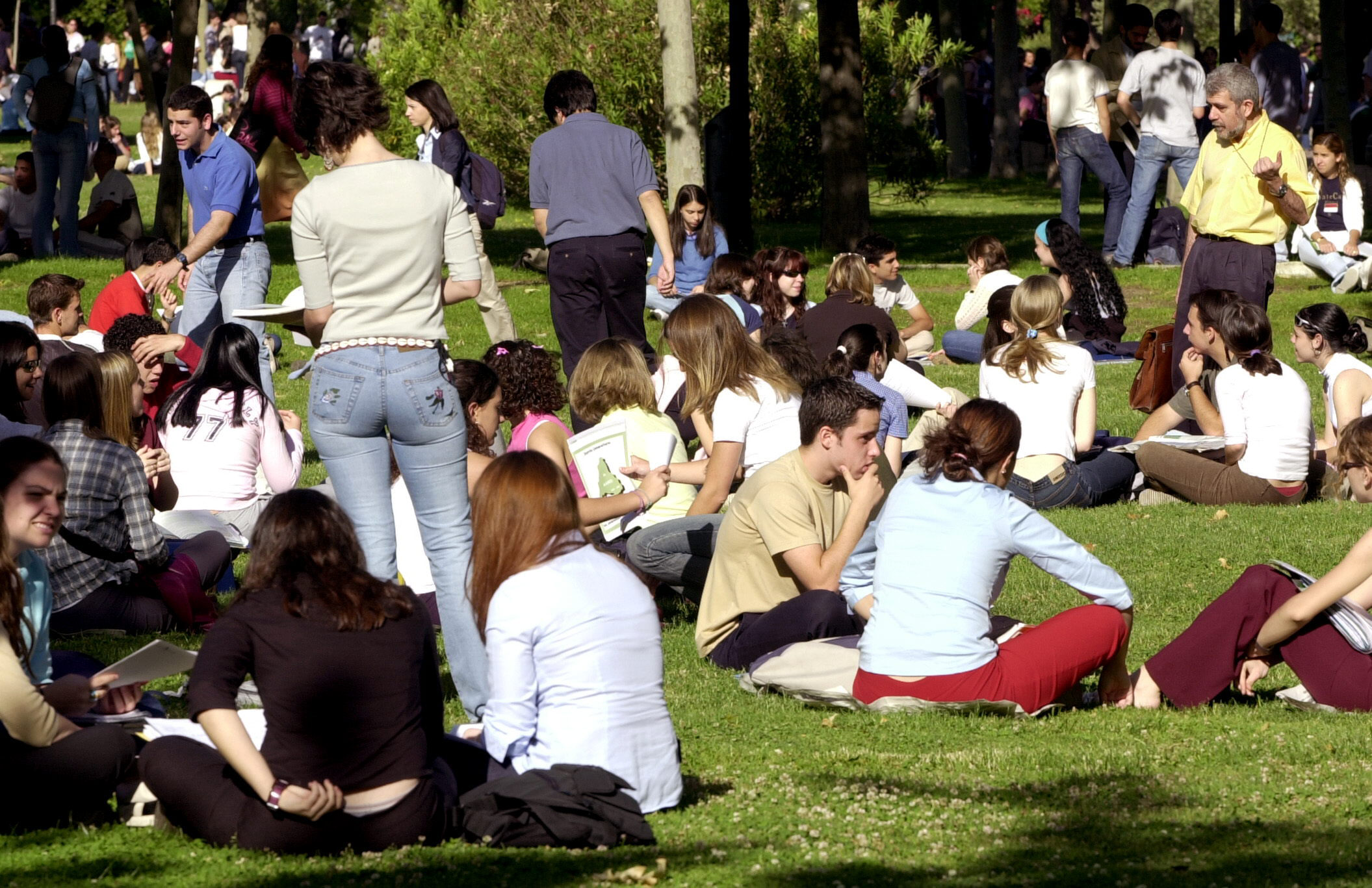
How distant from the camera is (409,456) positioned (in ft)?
18.7

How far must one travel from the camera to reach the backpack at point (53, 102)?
18.7 meters

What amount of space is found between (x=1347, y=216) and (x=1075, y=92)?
3.06 meters

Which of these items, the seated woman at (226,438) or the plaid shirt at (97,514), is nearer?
the plaid shirt at (97,514)

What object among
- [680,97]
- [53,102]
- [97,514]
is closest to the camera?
[97,514]

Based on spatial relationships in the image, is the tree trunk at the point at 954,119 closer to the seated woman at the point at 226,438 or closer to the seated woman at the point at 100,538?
the seated woman at the point at 226,438

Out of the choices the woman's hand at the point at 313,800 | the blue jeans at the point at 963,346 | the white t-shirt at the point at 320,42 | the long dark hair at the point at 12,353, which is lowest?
the blue jeans at the point at 963,346

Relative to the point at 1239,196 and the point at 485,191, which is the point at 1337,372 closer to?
the point at 1239,196

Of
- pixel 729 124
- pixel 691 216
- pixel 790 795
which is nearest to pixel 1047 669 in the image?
pixel 790 795

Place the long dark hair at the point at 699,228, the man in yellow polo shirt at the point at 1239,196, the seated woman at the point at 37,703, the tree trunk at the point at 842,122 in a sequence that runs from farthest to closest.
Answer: the tree trunk at the point at 842,122
the long dark hair at the point at 699,228
the man in yellow polo shirt at the point at 1239,196
the seated woman at the point at 37,703

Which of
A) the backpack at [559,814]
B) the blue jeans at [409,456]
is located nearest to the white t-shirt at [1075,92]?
the blue jeans at [409,456]

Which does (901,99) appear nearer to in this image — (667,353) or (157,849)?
(667,353)

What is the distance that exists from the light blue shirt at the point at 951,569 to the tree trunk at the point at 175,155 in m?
12.4

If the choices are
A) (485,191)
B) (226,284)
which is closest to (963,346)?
(485,191)

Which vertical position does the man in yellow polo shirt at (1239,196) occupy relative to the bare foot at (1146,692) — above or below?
above
